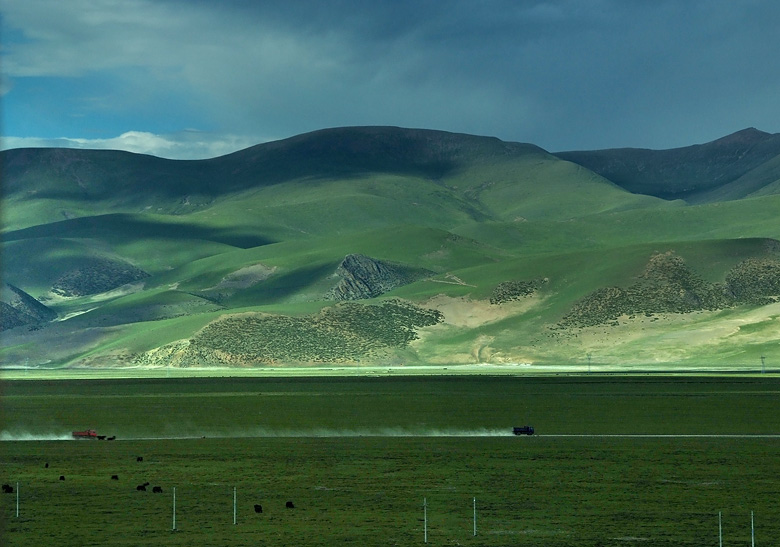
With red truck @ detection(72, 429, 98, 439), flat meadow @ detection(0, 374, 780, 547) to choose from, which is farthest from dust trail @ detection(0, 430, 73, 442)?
red truck @ detection(72, 429, 98, 439)

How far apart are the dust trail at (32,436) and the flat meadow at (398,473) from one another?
14 centimetres

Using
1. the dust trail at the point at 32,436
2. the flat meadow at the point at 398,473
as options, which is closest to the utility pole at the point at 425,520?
the flat meadow at the point at 398,473

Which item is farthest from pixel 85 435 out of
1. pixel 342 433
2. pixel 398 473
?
pixel 398 473

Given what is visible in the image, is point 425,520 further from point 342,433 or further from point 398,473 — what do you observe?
point 342,433

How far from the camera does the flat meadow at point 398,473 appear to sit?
4584 centimetres

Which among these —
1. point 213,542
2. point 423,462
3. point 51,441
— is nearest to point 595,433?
point 423,462

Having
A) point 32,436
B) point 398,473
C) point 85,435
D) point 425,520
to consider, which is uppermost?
point 85,435

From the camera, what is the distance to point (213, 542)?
43.2 meters

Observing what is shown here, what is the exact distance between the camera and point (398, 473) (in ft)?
211

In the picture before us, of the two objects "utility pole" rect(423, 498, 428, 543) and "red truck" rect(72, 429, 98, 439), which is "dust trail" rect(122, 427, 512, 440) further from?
"utility pole" rect(423, 498, 428, 543)

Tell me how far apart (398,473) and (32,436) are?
37132mm

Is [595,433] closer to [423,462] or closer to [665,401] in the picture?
[423,462]

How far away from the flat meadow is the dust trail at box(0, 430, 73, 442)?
0.46ft

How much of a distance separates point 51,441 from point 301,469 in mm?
26813
